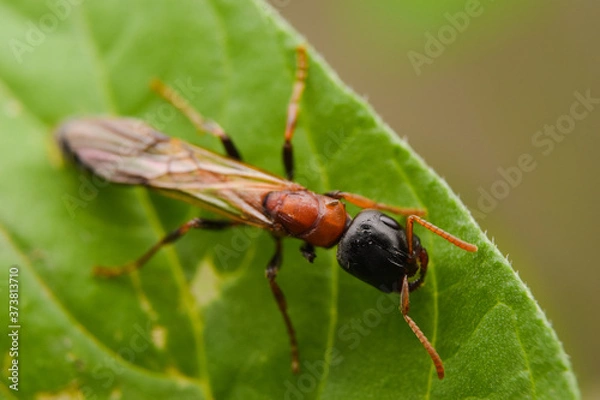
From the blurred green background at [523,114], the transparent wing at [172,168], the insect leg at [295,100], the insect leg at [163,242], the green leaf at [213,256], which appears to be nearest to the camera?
the green leaf at [213,256]

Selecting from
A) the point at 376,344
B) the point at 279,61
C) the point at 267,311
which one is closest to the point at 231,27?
the point at 279,61

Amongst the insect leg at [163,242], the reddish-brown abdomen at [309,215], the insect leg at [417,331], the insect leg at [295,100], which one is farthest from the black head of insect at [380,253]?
the insect leg at [163,242]

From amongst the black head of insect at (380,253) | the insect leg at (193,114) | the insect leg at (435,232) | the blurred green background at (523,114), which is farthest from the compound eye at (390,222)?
the blurred green background at (523,114)

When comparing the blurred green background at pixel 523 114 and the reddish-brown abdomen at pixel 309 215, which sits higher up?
the blurred green background at pixel 523 114

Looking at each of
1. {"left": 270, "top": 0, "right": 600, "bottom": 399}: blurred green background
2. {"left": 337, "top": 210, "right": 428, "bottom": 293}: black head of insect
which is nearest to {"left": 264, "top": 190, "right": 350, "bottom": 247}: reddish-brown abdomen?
{"left": 337, "top": 210, "right": 428, "bottom": 293}: black head of insect

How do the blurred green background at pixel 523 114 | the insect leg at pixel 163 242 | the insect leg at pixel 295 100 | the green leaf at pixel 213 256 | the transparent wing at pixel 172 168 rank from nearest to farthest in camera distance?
the green leaf at pixel 213 256 → the insect leg at pixel 295 100 → the insect leg at pixel 163 242 → the transparent wing at pixel 172 168 → the blurred green background at pixel 523 114

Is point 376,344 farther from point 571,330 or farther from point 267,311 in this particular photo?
point 571,330

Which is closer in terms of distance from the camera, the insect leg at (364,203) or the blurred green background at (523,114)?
the insect leg at (364,203)

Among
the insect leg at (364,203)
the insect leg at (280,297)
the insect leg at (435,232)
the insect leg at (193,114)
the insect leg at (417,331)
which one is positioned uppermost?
the insect leg at (435,232)

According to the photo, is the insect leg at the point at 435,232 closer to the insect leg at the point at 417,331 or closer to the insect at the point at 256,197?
the insect at the point at 256,197
